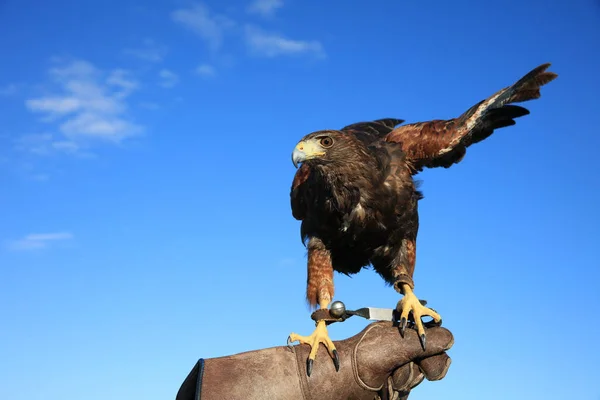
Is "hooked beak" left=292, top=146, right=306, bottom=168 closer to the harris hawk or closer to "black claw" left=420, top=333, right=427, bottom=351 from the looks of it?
the harris hawk

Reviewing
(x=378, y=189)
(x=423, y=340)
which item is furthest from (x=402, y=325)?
(x=378, y=189)

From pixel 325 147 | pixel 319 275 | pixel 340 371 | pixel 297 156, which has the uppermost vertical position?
pixel 325 147

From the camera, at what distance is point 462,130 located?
18.9 ft

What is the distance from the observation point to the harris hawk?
17.4 ft

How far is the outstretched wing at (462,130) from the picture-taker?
5711mm

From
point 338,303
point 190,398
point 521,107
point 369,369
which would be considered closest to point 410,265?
point 338,303

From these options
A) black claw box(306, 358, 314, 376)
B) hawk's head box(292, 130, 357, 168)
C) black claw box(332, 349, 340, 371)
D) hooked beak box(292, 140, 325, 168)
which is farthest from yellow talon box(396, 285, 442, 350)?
hooked beak box(292, 140, 325, 168)

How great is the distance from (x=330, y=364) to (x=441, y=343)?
900 millimetres

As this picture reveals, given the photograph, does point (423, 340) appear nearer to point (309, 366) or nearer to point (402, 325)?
point (402, 325)

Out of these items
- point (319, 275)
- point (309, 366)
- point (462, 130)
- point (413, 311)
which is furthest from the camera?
point (462, 130)

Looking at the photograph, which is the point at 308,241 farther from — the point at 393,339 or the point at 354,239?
the point at 393,339

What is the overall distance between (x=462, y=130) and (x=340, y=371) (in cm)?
263

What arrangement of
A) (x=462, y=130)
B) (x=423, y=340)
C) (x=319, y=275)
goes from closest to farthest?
(x=423, y=340), (x=319, y=275), (x=462, y=130)

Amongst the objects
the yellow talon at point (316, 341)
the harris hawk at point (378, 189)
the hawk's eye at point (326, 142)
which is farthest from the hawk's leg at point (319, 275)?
the hawk's eye at point (326, 142)
